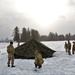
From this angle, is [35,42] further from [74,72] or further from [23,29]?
[23,29]

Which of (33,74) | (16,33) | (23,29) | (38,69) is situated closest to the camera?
(33,74)

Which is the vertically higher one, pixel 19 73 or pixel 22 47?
pixel 22 47

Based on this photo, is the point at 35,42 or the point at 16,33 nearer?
the point at 35,42

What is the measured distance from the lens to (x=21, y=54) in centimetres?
2445

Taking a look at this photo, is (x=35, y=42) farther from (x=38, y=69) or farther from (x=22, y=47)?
(x=38, y=69)

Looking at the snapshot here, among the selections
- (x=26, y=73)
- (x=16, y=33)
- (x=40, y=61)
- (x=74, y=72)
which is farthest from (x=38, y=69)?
(x=16, y=33)

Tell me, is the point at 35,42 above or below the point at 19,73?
above

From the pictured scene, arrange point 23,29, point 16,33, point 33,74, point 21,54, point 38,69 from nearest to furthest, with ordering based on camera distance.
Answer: point 33,74 → point 38,69 → point 21,54 → point 16,33 → point 23,29

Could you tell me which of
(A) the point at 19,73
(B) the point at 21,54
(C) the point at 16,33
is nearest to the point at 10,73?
(A) the point at 19,73

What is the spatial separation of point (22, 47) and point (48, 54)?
3.43m

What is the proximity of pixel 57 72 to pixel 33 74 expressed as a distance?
191cm

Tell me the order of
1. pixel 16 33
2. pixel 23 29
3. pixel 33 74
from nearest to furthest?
1. pixel 33 74
2. pixel 16 33
3. pixel 23 29

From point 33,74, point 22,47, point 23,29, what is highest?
point 23,29

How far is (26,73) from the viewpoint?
14750 mm
